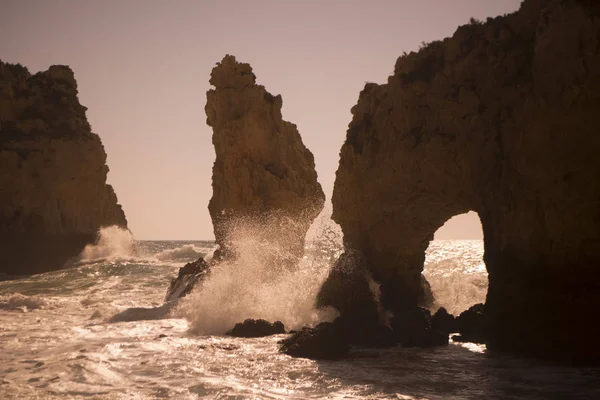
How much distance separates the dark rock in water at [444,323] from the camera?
1684 cm

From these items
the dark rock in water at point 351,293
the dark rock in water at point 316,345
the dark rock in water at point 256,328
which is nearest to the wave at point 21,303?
the dark rock in water at point 256,328

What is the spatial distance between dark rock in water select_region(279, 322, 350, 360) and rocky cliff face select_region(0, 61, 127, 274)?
3629 centimetres

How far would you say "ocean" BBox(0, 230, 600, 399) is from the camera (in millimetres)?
9852

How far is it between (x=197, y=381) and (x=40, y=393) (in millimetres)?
2868

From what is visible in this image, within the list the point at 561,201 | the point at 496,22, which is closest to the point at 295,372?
the point at 561,201

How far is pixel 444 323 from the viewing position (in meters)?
17.0

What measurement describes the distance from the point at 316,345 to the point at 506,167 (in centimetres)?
680

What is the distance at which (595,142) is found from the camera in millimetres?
11039

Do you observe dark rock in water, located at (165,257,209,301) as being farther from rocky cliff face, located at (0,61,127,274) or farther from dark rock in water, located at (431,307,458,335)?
rocky cliff face, located at (0,61,127,274)

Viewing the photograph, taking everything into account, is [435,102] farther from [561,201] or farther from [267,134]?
[267,134]

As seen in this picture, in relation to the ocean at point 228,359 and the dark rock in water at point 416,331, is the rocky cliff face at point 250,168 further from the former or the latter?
the dark rock in water at point 416,331

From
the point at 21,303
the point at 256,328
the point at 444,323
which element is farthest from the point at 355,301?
the point at 21,303

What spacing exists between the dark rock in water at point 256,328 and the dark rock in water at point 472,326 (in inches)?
214

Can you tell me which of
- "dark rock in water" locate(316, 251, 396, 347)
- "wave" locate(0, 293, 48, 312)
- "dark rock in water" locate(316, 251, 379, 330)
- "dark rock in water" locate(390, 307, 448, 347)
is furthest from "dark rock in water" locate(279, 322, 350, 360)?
"wave" locate(0, 293, 48, 312)
